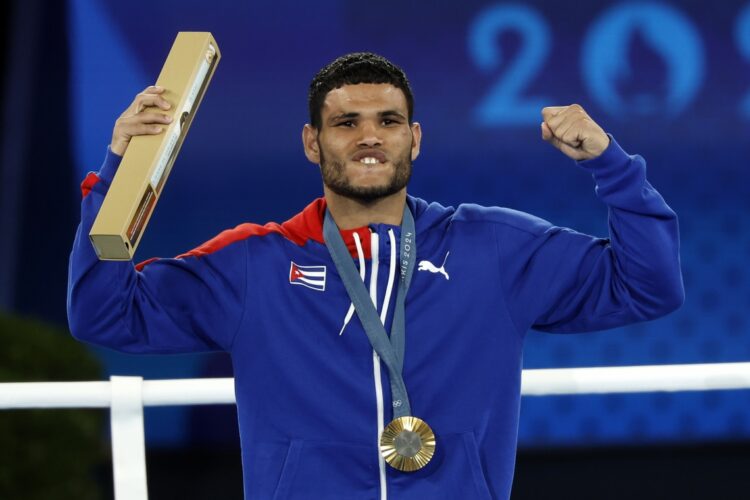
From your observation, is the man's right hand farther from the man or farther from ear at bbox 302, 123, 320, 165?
ear at bbox 302, 123, 320, 165

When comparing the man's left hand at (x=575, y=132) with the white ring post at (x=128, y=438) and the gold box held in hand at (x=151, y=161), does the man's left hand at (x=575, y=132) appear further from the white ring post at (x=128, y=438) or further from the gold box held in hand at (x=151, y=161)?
the white ring post at (x=128, y=438)

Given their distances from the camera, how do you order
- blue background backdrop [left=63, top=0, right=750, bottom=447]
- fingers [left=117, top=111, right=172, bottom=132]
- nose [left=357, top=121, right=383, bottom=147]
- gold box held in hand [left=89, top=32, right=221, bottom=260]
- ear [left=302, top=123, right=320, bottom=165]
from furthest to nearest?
blue background backdrop [left=63, top=0, right=750, bottom=447] → ear [left=302, top=123, right=320, bottom=165] → nose [left=357, top=121, right=383, bottom=147] → fingers [left=117, top=111, right=172, bottom=132] → gold box held in hand [left=89, top=32, right=221, bottom=260]

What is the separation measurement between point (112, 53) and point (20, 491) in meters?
1.66

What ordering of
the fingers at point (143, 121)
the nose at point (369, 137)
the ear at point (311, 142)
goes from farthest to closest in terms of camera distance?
the ear at point (311, 142)
the nose at point (369, 137)
the fingers at point (143, 121)

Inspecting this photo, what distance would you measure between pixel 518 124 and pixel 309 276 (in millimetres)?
2561

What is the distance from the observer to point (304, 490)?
2113mm

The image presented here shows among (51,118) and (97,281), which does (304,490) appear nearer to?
(97,281)

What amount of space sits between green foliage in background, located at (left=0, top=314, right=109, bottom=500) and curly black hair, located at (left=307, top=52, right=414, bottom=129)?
2.11 m

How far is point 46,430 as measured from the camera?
4.05 metres

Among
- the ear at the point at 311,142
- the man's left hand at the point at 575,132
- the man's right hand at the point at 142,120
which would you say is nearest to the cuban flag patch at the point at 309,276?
the ear at the point at 311,142

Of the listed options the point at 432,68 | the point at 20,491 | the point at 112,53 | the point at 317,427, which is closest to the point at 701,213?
the point at 432,68

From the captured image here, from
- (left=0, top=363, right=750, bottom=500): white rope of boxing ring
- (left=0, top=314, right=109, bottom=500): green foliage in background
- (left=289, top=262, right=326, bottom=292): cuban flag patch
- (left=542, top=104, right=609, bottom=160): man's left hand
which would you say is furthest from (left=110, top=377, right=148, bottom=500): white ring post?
(left=0, top=314, right=109, bottom=500): green foliage in background

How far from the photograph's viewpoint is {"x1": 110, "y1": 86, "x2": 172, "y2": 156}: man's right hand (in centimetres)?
204

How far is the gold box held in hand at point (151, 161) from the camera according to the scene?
1.93 metres
